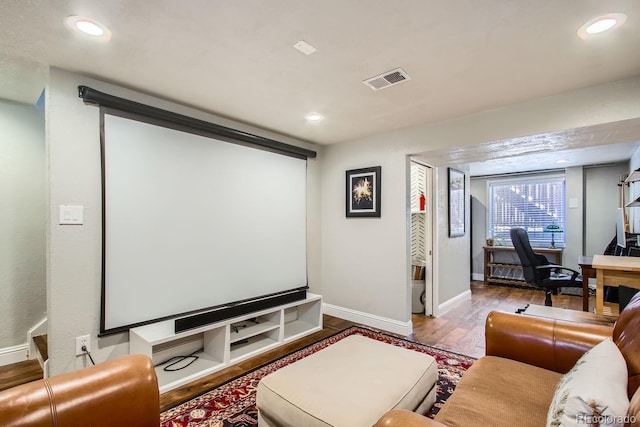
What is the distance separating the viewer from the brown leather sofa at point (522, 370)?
1.17 metres

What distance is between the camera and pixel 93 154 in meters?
2.22

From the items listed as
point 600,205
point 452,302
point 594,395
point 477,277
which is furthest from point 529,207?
point 594,395

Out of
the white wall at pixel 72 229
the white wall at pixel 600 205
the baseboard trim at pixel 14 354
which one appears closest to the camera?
the white wall at pixel 72 229

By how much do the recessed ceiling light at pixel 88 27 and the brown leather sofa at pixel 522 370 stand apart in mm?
2262

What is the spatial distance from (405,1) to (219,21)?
37.0 inches

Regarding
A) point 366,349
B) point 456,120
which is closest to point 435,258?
point 456,120

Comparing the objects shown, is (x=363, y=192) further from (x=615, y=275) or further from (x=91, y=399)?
(x=91, y=399)

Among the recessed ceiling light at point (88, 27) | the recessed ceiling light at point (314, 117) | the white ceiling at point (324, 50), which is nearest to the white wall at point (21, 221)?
the white ceiling at point (324, 50)

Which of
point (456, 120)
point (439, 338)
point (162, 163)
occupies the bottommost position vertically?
point (439, 338)

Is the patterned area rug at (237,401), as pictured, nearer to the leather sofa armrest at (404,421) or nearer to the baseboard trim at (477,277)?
the leather sofa armrest at (404,421)

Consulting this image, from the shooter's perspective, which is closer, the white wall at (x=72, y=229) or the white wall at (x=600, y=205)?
the white wall at (x=72, y=229)

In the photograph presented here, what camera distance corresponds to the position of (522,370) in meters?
1.58

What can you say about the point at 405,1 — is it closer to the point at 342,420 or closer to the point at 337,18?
the point at 337,18

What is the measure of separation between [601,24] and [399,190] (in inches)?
81.9
